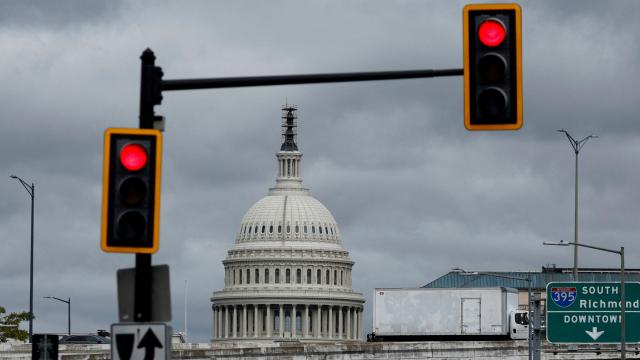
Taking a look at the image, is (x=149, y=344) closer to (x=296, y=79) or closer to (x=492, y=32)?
(x=296, y=79)

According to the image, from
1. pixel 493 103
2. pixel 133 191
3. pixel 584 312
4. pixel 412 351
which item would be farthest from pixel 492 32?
pixel 412 351

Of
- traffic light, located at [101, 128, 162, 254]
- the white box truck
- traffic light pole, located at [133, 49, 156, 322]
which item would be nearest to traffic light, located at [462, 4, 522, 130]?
traffic light pole, located at [133, 49, 156, 322]

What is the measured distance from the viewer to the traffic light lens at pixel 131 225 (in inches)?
822

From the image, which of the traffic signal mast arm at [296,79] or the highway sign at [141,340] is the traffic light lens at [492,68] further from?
the highway sign at [141,340]

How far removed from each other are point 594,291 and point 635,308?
3003 millimetres

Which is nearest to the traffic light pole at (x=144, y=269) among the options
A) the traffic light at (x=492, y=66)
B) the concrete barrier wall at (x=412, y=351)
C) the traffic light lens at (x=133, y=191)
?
the traffic light lens at (x=133, y=191)

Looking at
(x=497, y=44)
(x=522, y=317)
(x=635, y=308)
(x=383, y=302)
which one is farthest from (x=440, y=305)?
(x=497, y=44)

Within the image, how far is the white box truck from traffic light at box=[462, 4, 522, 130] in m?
89.8

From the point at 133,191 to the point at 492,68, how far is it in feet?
14.2

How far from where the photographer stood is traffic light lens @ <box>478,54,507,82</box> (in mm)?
22344

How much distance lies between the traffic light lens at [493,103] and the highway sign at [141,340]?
4318 mm

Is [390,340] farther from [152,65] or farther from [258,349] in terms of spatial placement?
[152,65]

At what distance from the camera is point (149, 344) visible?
21.2m

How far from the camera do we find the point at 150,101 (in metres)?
22.3
